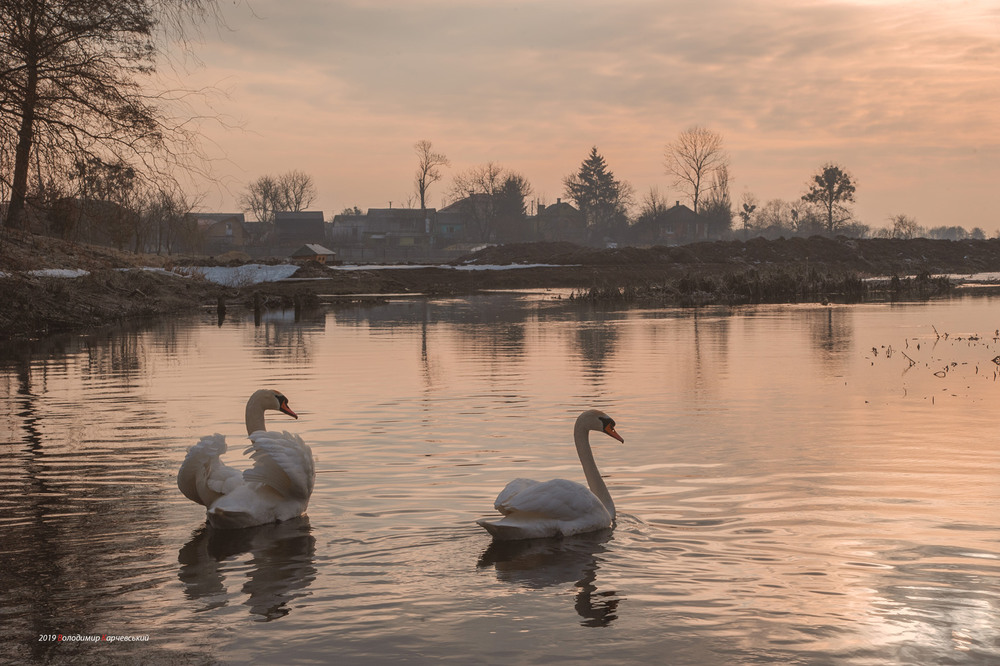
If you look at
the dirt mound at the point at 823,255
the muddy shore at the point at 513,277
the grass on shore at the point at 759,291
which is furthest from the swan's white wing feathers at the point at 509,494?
the dirt mound at the point at 823,255

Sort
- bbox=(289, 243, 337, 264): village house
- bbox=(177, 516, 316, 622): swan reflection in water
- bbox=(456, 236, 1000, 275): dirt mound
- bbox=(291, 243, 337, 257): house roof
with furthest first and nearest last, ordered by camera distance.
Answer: bbox=(291, 243, 337, 257): house roof < bbox=(289, 243, 337, 264): village house < bbox=(456, 236, 1000, 275): dirt mound < bbox=(177, 516, 316, 622): swan reflection in water

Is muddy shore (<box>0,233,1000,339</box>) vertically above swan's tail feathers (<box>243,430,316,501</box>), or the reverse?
muddy shore (<box>0,233,1000,339</box>)

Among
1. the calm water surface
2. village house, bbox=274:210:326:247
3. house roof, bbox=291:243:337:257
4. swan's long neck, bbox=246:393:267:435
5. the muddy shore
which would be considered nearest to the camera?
the calm water surface

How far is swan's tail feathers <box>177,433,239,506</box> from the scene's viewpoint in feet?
29.2

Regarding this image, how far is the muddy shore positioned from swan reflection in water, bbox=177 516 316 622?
9144 millimetres

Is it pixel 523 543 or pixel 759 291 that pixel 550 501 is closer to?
pixel 523 543

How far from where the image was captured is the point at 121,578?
7418 millimetres

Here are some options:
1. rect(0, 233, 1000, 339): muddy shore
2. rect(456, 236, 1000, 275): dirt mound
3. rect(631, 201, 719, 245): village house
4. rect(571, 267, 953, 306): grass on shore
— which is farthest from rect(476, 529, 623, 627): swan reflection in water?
rect(631, 201, 719, 245): village house

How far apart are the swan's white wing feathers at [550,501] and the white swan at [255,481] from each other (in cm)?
172

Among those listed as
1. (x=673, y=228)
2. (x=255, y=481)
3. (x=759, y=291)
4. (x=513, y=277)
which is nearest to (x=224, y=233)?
(x=673, y=228)

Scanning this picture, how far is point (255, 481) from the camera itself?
28.8ft

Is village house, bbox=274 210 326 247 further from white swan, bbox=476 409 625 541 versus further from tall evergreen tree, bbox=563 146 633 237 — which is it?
white swan, bbox=476 409 625 541

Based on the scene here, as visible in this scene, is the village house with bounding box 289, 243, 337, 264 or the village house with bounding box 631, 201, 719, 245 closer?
the village house with bounding box 289, 243, 337, 264

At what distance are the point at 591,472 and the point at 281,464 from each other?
2642 millimetres
